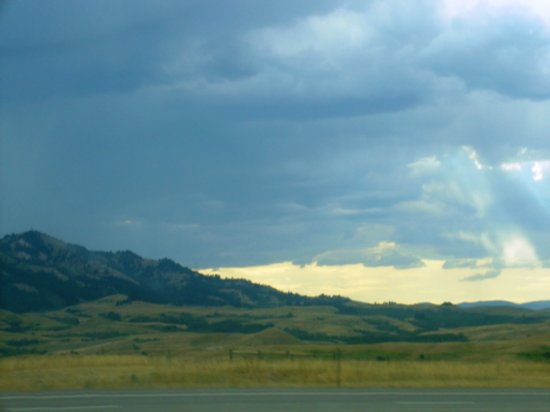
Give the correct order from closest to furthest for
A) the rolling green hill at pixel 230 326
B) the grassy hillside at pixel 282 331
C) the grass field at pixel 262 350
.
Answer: the grass field at pixel 262 350, the grassy hillside at pixel 282 331, the rolling green hill at pixel 230 326

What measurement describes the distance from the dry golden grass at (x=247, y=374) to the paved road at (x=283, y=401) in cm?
371

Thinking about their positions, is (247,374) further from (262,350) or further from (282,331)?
(282,331)

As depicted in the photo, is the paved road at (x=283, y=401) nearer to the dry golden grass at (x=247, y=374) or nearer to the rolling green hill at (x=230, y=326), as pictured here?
the dry golden grass at (x=247, y=374)

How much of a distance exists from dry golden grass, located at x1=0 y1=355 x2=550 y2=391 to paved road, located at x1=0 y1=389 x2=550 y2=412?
3708 mm

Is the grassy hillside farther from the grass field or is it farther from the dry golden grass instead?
the dry golden grass

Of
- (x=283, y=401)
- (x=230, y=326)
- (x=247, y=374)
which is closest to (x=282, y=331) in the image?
(x=230, y=326)

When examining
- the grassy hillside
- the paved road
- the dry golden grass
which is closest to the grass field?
the dry golden grass

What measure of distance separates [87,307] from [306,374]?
136919 millimetres

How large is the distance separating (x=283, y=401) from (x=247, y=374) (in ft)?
34.1

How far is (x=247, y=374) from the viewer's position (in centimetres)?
3581

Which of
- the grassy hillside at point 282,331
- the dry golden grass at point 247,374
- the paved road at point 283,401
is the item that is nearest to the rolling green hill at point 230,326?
the grassy hillside at point 282,331

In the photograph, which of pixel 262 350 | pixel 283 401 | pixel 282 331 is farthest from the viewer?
pixel 282 331

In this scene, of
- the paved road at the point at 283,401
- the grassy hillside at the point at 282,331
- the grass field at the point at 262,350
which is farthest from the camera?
the grassy hillside at the point at 282,331

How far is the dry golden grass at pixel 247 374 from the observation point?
108 feet
